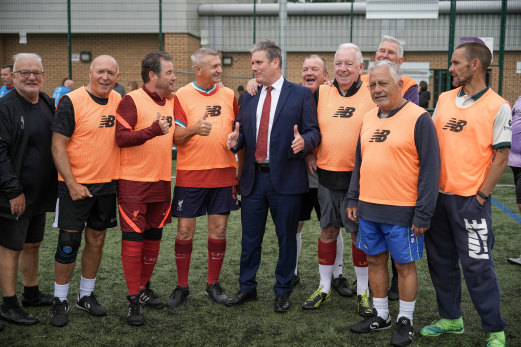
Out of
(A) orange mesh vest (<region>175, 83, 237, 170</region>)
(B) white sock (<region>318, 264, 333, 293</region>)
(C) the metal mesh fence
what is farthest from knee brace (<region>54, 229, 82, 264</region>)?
(C) the metal mesh fence

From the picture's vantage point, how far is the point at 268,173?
4062 millimetres

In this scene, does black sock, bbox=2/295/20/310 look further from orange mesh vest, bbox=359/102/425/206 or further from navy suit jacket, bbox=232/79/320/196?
orange mesh vest, bbox=359/102/425/206

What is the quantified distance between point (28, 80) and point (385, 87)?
2573 millimetres

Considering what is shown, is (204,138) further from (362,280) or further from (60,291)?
(362,280)

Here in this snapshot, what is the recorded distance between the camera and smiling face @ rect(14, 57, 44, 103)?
12.0 feet

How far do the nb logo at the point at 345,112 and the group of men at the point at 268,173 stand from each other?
16 millimetres

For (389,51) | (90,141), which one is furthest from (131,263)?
(389,51)

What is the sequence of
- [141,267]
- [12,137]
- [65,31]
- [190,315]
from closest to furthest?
[12,137] → [190,315] → [141,267] → [65,31]

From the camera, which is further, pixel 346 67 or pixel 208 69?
pixel 208 69

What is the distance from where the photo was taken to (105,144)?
149 inches

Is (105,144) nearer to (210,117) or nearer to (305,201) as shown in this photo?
(210,117)

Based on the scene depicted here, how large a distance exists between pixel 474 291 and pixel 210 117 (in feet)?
7.88

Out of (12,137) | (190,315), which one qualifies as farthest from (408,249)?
(12,137)

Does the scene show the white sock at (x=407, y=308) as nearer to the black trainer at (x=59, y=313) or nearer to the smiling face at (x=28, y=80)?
the black trainer at (x=59, y=313)
